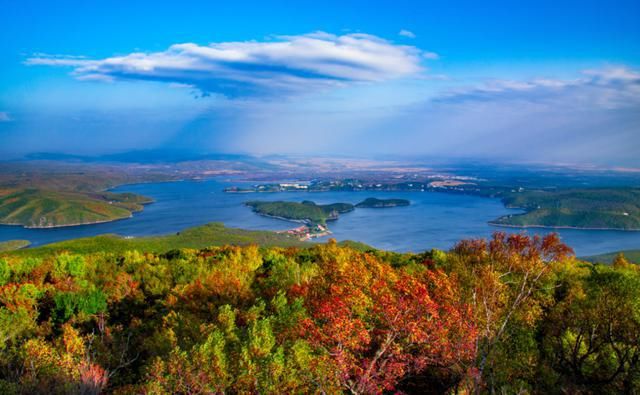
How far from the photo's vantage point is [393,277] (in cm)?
1529

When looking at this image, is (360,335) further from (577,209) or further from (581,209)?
(581,209)

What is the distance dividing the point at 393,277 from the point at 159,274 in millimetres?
19399

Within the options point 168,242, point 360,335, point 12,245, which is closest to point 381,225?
point 168,242

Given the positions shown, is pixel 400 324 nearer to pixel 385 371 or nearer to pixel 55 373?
pixel 385 371

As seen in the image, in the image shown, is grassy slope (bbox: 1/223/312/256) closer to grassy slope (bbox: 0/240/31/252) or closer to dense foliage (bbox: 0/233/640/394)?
grassy slope (bbox: 0/240/31/252)

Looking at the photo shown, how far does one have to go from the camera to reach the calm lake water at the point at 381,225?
102750 mm

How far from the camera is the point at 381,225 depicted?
123m

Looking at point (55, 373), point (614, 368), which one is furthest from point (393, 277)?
point (55, 373)

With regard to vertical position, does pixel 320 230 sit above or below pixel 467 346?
A: below

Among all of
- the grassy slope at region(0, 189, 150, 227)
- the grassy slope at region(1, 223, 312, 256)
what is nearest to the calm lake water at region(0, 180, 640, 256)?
the grassy slope at region(0, 189, 150, 227)

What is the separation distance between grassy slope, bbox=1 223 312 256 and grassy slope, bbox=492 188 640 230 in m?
69.5

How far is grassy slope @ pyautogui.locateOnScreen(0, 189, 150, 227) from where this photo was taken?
126 meters

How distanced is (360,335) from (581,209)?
149428mm

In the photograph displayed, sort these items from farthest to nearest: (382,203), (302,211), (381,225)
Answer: (382,203) < (302,211) < (381,225)
